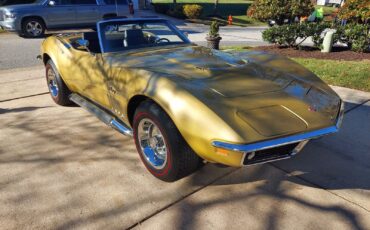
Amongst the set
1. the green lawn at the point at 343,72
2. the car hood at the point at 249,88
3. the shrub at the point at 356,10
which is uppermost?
the shrub at the point at 356,10

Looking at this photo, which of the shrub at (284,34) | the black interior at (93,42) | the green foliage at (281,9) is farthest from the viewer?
the green foliage at (281,9)

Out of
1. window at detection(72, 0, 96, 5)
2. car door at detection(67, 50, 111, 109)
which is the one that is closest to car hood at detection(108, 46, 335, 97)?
car door at detection(67, 50, 111, 109)

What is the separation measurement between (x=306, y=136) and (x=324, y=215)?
2.30ft

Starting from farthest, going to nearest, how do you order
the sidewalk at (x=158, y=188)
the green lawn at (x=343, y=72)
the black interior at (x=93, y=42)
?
the green lawn at (x=343, y=72)
the black interior at (x=93, y=42)
the sidewalk at (x=158, y=188)

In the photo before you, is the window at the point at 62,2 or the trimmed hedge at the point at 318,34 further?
the window at the point at 62,2

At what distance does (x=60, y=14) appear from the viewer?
501 inches

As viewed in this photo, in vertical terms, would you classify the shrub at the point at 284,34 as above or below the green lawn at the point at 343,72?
above

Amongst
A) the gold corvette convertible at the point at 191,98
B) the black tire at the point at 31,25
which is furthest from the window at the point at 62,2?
the gold corvette convertible at the point at 191,98

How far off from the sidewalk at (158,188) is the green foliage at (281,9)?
26.2 feet

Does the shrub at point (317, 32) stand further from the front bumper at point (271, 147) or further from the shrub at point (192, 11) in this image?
the shrub at point (192, 11)

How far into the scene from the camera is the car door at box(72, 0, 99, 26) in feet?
42.7

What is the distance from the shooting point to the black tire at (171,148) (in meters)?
2.77

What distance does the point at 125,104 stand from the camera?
10.8 feet

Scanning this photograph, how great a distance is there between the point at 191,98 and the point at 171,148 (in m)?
0.48
